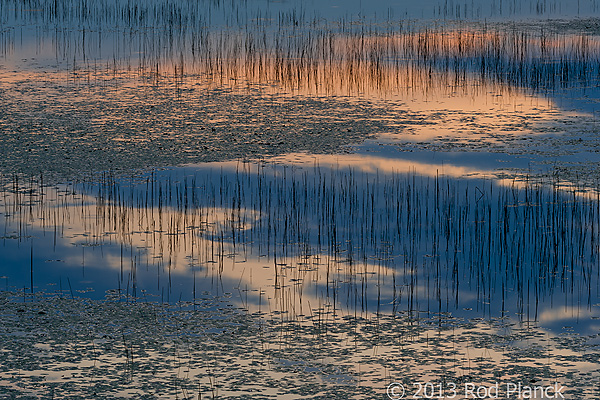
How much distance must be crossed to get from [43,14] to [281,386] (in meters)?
14.5

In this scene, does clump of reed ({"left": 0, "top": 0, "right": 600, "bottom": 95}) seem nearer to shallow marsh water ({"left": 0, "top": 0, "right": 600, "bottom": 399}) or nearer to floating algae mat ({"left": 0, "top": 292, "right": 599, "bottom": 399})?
shallow marsh water ({"left": 0, "top": 0, "right": 600, "bottom": 399})

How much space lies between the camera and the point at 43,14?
1706cm

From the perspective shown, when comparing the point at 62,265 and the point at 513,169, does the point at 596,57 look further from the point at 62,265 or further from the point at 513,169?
the point at 62,265

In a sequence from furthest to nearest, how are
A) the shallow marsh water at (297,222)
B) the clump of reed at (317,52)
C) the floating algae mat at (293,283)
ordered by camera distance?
the clump of reed at (317,52) → the shallow marsh water at (297,222) → the floating algae mat at (293,283)

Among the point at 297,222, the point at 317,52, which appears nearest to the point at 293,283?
Answer: the point at 297,222

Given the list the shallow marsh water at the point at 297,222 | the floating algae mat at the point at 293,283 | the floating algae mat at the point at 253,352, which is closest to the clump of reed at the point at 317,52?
the shallow marsh water at the point at 297,222

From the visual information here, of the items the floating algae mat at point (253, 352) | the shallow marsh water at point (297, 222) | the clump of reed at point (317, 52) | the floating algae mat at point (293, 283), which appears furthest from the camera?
the clump of reed at point (317, 52)

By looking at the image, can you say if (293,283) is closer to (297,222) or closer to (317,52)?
(297,222)

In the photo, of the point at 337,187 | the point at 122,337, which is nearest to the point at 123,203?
the point at 337,187

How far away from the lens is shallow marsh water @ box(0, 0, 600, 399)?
431cm

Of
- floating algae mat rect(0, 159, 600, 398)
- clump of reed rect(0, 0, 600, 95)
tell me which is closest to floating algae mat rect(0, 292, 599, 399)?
floating algae mat rect(0, 159, 600, 398)

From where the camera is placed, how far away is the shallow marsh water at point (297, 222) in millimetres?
4309

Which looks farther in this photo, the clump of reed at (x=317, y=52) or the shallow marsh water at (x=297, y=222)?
the clump of reed at (x=317, y=52)

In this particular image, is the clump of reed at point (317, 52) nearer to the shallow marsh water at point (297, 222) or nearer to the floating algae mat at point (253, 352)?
the shallow marsh water at point (297, 222)
